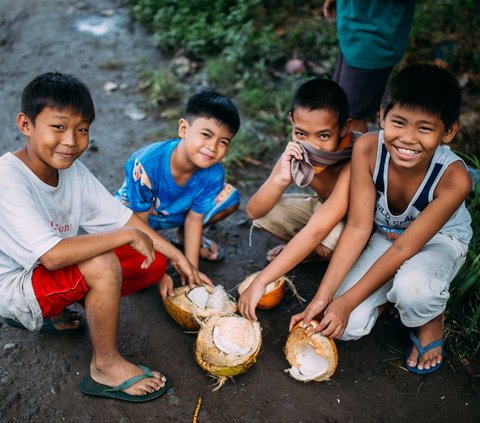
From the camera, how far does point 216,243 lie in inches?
130

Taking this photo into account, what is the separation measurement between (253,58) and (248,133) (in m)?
1.70

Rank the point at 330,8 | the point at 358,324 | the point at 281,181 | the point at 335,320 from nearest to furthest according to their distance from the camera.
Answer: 1. the point at 335,320
2. the point at 358,324
3. the point at 281,181
4. the point at 330,8

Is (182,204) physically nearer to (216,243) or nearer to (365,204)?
(216,243)

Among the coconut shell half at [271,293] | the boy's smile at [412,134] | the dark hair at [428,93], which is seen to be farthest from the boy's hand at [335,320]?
the dark hair at [428,93]

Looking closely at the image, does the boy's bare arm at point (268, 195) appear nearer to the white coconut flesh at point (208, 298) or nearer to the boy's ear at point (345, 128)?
the boy's ear at point (345, 128)

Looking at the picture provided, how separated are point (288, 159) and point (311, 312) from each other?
803mm

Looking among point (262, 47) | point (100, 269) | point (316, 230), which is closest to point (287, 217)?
point (316, 230)

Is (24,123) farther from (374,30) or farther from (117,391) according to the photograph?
(374,30)

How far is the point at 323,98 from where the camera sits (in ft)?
8.02

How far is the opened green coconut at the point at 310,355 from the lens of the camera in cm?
222

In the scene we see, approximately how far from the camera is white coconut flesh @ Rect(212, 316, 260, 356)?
2203 millimetres

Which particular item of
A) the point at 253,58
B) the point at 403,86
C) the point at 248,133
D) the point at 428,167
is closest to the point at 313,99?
the point at 403,86

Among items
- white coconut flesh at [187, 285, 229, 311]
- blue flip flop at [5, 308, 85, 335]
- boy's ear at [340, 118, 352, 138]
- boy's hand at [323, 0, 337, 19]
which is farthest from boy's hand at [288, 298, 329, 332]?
boy's hand at [323, 0, 337, 19]

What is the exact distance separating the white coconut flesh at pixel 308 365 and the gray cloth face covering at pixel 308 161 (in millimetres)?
858
